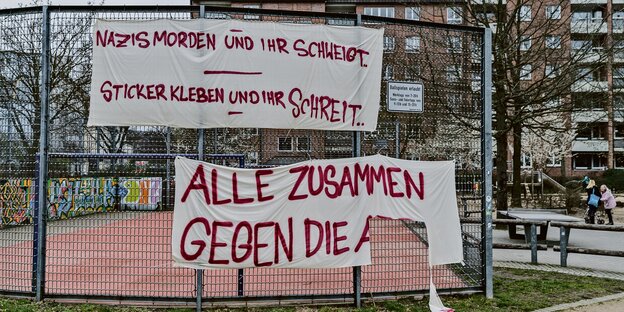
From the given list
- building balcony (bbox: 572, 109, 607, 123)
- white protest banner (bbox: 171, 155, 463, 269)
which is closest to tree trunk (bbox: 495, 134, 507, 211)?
building balcony (bbox: 572, 109, 607, 123)

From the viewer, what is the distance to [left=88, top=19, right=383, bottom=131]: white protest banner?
565 cm

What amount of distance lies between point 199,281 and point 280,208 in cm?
120

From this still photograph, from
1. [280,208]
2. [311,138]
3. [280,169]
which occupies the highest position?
[311,138]

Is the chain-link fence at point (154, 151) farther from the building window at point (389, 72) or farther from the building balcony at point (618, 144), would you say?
the building balcony at point (618, 144)

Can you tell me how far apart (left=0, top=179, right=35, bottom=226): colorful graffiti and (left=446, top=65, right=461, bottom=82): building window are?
563cm

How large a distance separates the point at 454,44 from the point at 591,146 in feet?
174

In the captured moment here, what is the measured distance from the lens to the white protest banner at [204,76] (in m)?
5.65

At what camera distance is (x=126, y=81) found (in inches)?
223

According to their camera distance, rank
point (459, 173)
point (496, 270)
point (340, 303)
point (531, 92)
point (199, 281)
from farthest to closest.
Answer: point (531, 92), point (496, 270), point (459, 173), point (340, 303), point (199, 281)

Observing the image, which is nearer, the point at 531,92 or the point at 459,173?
the point at 459,173

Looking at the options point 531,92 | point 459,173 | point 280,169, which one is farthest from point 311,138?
point 531,92

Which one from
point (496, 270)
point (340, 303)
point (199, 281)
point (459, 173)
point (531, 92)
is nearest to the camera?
point (199, 281)

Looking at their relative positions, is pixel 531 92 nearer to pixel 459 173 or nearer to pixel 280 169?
pixel 459 173

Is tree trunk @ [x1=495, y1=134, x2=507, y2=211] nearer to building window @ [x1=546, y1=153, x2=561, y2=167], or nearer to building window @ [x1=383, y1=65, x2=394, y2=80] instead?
building window @ [x1=383, y1=65, x2=394, y2=80]
